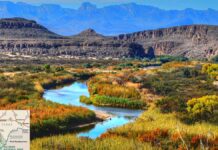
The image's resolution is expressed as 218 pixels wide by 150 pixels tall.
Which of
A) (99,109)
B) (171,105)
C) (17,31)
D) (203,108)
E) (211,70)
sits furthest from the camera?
(17,31)

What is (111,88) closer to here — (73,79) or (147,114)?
(147,114)

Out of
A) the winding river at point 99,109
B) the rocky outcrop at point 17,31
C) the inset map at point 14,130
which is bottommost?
the winding river at point 99,109

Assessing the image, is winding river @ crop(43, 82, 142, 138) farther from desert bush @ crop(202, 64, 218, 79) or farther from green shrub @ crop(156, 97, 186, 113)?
desert bush @ crop(202, 64, 218, 79)

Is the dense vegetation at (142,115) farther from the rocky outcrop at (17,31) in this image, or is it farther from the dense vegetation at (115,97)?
the rocky outcrop at (17,31)

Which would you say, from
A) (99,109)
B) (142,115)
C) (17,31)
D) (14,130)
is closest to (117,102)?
(99,109)

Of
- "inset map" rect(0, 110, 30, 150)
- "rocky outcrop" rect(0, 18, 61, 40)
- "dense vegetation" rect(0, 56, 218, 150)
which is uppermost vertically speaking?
"rocky outcrop" rect(0, 18, 61, 40)

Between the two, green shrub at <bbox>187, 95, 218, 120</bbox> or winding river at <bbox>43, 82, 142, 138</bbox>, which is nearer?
green shrub at <bbox>187, 95, 218, 120</bbox>

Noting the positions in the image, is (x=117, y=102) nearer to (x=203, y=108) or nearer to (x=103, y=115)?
(x=103, y=115)

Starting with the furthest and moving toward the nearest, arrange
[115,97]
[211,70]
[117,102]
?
[211,70]
[115,97]
[117,102]

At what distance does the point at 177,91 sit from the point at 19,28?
512 ft

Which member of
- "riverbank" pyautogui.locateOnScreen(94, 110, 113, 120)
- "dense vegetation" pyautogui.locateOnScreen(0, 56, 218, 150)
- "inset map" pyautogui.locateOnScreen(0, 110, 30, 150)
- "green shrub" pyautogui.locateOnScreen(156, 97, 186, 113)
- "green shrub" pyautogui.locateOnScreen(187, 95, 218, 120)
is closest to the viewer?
"inset map" pyautogui.locateOnScreen(0, 110, 30, 150)

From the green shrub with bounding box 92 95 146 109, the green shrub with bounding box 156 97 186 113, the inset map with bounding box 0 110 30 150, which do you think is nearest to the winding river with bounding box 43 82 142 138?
the green shrub with bounding box 92 95 146 109

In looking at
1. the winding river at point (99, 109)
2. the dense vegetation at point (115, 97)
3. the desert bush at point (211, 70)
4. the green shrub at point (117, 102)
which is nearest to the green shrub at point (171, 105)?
the winding river at point (99, 109)

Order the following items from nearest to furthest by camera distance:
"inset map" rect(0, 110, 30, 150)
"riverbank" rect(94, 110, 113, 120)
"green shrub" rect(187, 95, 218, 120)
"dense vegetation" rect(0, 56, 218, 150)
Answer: "inset map" rect(0, 110, 30, 150) → "dense vegetation" rect(0, 56, 218, 150) → "green shrub" rect(187, 95, 218, 120) → "riverbank" rect(94, 110, 113, 120)
